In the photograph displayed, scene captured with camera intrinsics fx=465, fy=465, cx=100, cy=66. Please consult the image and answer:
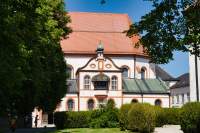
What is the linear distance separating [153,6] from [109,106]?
3057 centimetres

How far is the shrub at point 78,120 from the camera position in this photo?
46.7m

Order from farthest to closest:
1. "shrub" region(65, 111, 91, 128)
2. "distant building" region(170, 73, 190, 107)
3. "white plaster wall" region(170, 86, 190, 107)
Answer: "distant building" region(170, 73, 190, 107)
"white plaster wall" region(170, 86, 190, 107)
"shrub" region(65, 111, 91, 128)

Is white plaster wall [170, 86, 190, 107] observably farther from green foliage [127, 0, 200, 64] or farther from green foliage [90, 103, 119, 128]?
green foliage [127, 0, 200, 64]

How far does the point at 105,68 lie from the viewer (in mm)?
A: 72500

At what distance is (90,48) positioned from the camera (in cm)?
7694

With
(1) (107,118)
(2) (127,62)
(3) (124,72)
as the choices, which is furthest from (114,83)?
(1) (107,118)

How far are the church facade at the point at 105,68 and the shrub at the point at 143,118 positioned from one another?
36946 mm

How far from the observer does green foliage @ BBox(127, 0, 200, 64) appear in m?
12.2

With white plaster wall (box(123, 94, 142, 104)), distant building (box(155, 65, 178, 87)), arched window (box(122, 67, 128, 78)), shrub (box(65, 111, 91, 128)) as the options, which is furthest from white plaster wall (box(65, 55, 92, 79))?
shrub (box(65, 111, 91, 128))

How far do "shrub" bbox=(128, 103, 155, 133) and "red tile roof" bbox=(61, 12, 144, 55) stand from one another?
44.9m

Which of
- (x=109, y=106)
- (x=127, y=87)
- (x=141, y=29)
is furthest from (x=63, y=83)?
(x=127, y=87)

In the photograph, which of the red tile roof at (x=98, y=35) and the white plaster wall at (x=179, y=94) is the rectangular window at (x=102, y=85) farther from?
the white plaster wall at (x=179, y=94)

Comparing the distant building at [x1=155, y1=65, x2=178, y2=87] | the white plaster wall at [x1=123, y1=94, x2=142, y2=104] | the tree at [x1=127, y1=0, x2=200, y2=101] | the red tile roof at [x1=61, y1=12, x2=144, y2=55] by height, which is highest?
the red tile roof at [x1=61, y1=12, x2=144, y2=55]

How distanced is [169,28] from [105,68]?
60023 millimetres
